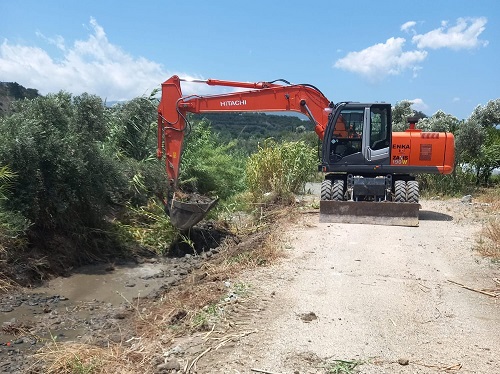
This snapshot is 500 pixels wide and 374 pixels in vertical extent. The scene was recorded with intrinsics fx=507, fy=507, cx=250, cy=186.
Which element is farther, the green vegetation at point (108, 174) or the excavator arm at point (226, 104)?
the excavator arm at point (226, 104)

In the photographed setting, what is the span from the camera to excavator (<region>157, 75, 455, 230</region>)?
36.3ft

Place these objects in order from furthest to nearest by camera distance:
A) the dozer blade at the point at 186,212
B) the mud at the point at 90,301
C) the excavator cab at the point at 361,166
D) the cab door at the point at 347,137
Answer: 1. the cab door at the point at 347,137
2. the excavator cab at the point at 361,166
3. the dozer blade at the point at 186,212
4. the mud at the point at 90,301

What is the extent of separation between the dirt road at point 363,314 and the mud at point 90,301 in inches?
64.8

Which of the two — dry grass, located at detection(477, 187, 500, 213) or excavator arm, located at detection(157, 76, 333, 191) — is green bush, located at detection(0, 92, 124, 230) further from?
dry grass, located at detection(477, 187, 500, 213)

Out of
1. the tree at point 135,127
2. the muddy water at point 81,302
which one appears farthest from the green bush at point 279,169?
the muddy water at point 81,302

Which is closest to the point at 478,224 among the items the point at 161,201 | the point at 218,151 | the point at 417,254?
the point at 417,254

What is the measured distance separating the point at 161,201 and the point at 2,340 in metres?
6.34

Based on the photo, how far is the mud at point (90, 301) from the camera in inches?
235

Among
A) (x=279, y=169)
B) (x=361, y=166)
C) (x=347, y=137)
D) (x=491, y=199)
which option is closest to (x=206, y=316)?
(x=361, y=166)

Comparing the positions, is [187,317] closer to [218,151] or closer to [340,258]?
[340,258]

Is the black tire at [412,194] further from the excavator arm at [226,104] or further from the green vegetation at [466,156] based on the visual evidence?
the green vegetation at [466,156]

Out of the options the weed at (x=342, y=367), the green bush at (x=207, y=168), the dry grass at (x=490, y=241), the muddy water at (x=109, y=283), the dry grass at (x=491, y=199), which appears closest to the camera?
the weed at (x=342, y=367)

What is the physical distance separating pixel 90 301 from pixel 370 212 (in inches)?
240

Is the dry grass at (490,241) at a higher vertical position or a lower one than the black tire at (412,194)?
lower
